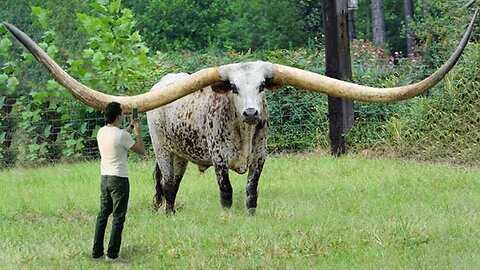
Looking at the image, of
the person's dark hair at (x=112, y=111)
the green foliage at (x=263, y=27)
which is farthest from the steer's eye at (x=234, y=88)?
the green foliage at (x=263, y=27)

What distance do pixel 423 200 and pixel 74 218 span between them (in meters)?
4.04

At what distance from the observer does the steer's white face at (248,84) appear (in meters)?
9.43

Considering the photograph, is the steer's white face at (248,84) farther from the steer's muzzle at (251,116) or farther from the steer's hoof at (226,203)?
the steer's hoof at (226,203)

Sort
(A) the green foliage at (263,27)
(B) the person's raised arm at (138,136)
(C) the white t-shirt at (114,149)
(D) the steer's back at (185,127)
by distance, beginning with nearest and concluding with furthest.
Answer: (C) the white t-shirt at (114,149), (B) the person's raised arm at (138,136), (D) the steer's back at (185,127), (A) the green foliage at (263,27)

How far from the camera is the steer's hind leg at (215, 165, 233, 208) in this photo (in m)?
10.4

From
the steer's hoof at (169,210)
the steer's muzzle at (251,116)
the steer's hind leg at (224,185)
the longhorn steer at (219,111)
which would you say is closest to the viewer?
the longhorn steer at (219,111)

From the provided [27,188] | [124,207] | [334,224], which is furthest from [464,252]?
[27,188]

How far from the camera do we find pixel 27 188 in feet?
46.6

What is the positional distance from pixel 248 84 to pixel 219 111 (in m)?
0.81

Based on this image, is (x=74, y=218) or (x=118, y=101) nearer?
(x=118, y=101)

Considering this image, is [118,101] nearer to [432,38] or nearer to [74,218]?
[74,218]

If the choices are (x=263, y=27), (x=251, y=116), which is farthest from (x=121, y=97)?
(x=263, y=27)

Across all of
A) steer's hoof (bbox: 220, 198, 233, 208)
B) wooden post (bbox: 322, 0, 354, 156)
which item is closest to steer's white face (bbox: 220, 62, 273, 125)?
steer's hoof (bbox: 220, 198, 233, 208)

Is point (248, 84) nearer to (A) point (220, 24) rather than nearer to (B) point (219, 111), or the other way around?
(B) point (219, 111)
